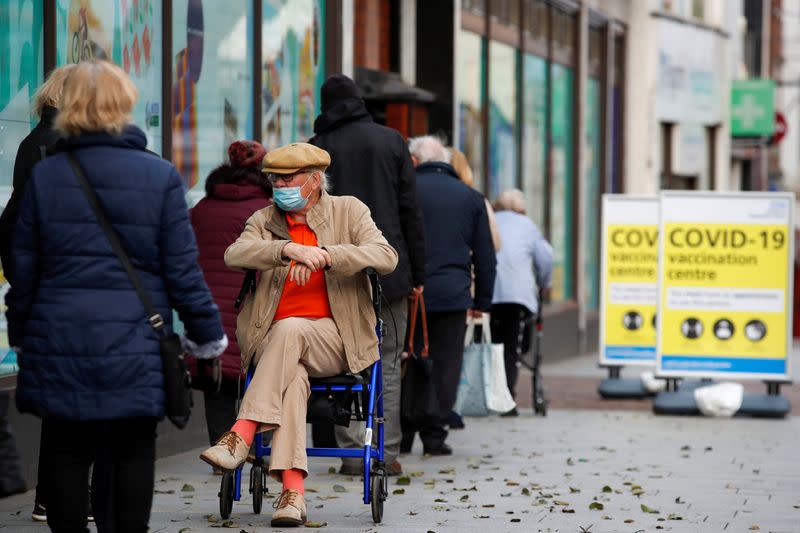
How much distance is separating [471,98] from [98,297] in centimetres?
1236

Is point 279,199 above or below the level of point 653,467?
above

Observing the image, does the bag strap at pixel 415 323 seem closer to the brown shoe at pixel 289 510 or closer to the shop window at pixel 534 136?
the brown shoe at pixel 289 510

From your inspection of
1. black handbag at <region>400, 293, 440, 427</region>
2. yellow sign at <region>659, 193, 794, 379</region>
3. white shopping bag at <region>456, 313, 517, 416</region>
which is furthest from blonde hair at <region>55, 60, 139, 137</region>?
yellow sign at <region>659, 193, 794, 379</region>

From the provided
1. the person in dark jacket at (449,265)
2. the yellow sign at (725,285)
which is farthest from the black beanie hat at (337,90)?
the yellow sign at (725,285)

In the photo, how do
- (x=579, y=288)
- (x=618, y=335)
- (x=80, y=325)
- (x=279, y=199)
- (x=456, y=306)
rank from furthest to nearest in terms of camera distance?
(x=579, y=288) → (x=618, y=335) → (x=456, y=306) → (x=279, y=199) → (x=80, y=325)

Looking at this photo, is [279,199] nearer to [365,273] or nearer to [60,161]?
[365,273]

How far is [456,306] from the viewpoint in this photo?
30.6 ft

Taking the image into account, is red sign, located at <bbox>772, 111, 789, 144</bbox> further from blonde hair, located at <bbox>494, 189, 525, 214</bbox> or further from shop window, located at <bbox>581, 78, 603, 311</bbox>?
blonde hair, located at <bbox>494, 189, 525, 214</bbox>

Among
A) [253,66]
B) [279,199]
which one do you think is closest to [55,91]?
[279,199]

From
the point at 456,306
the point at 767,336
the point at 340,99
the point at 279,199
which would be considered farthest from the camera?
the point at 767,336

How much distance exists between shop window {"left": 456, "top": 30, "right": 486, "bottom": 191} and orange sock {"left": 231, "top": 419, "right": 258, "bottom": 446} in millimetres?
9811

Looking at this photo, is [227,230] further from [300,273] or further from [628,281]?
[628,281]

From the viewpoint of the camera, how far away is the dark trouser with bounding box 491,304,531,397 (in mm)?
12000

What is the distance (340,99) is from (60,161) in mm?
3452
